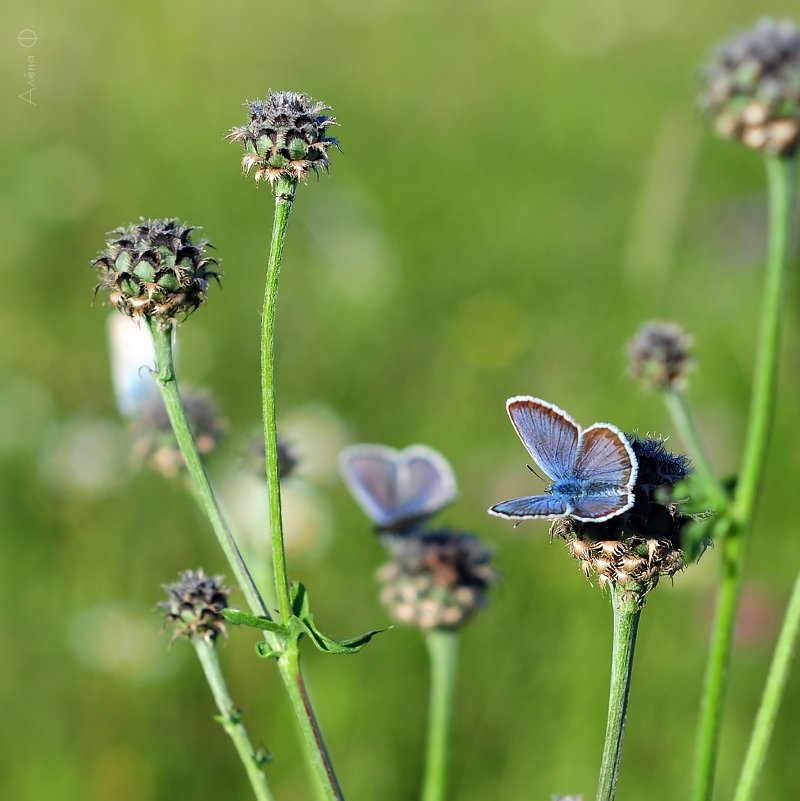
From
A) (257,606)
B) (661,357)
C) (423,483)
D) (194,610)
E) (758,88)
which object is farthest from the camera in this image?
(423,483)

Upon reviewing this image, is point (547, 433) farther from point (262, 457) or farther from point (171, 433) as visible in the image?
point (171, 433)

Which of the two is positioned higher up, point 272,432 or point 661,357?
point 661,357

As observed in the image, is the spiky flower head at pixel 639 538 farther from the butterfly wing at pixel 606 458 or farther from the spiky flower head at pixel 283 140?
the spiky flower head at pixel 283 140

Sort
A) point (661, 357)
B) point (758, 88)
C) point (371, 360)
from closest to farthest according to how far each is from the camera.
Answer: point (758, 88) < point (661, 357) < point (371, 360)

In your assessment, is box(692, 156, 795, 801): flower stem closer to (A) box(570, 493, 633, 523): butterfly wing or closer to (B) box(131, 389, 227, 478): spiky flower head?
(A) box(570, 493, 633, 523): butterfly wing

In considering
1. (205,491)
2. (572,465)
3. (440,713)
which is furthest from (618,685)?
(440,713)

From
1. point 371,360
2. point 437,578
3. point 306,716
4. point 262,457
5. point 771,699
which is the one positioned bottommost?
point 771,699

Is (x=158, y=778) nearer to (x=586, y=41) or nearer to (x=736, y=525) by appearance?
(x=736, y=525)
